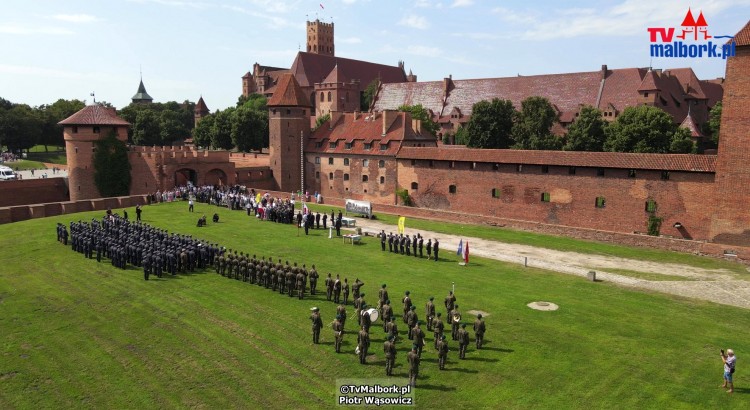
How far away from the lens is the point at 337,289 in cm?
2009

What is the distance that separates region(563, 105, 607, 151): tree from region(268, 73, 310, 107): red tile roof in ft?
89.8

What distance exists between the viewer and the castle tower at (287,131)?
185ft

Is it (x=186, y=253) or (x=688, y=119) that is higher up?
(x=688, y=119)

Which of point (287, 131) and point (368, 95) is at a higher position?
point (368, 95)

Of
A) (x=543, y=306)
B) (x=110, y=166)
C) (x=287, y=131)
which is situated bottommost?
(x=543, y=306)

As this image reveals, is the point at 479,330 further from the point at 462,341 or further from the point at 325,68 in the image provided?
the point at 325,68

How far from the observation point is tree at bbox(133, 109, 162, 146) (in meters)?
82.2

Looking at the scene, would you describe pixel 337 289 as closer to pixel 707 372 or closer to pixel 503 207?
pixel 707 372

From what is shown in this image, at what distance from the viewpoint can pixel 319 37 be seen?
130250 mm

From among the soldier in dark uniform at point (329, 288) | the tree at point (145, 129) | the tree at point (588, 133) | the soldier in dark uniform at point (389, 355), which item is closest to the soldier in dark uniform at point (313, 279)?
the soldier in dark uniform at point (329, 288)

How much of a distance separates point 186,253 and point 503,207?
24876mm

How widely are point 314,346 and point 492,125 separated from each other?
49388 mm

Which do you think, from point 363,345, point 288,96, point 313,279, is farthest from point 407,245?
point 288,96

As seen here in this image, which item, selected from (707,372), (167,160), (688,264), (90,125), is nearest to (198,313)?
(707,372)
